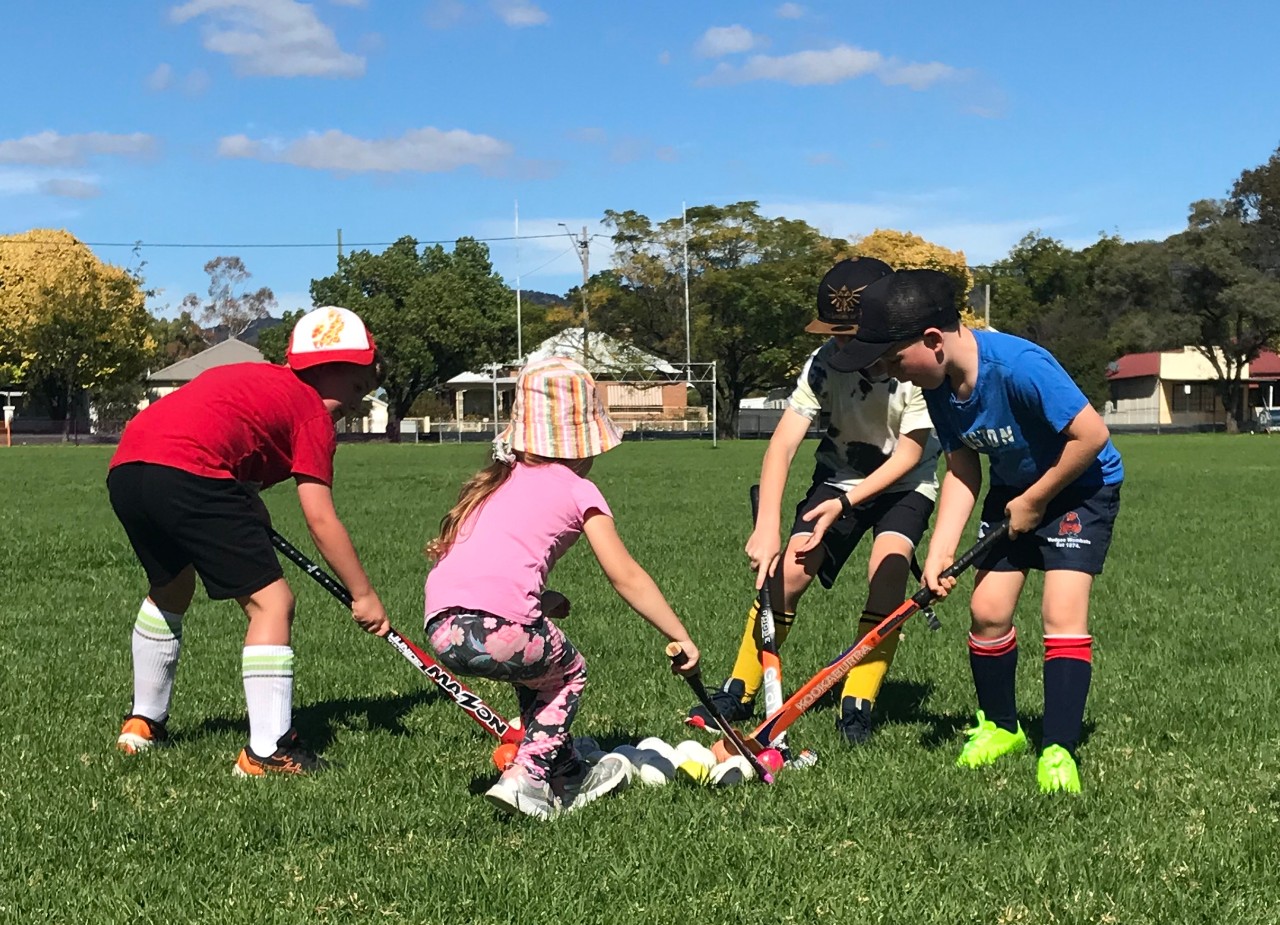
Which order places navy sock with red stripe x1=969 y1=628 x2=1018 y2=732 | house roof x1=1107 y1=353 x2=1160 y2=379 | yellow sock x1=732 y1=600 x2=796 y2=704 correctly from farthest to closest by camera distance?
house roof x1=1107 y1=353 x2=1160 y2=379, yellow sock x1=732 y1=600 x2=796 y2=704, navy sock with red stripe x1=969 y1=628 x2=1018 y2=732

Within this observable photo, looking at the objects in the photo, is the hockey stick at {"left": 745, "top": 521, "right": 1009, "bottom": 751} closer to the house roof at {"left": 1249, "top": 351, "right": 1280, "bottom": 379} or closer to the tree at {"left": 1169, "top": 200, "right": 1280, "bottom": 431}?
the tree at {"left": 1169, "top": 200, "right": 1280, "bottom": 431}

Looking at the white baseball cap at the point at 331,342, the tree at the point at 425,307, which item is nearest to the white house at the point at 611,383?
the tree at the point at 425,307

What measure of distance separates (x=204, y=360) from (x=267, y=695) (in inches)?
3439

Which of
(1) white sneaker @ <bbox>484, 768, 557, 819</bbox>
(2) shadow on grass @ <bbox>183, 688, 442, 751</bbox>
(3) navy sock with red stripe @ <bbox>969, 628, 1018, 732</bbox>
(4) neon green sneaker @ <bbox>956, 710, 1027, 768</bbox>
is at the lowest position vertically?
(2) shadow on grass @ <bbox>183, 688, 442, 751</bbox>

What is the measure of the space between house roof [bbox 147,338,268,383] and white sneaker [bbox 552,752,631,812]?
81.8 metres

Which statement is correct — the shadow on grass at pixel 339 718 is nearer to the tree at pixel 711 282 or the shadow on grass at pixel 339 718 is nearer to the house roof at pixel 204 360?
the tree at pixel 711 282

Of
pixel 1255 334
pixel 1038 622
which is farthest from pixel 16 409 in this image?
pixel 1038 622

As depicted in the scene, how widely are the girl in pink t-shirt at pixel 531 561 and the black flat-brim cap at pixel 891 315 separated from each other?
0.79 meters

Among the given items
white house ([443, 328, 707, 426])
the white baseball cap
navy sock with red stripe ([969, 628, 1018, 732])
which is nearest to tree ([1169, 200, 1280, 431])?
white house ([443, 328, 707, 426])

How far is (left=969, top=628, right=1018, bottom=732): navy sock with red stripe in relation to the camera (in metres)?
4.98

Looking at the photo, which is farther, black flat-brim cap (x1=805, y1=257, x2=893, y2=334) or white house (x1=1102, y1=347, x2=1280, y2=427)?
white house (x1=1102, y1=347, x2=1280, y2=427)

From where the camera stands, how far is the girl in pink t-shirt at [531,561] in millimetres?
4094

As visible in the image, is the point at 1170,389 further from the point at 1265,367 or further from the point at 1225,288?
the point at 1225,288

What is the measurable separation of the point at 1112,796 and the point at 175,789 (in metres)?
3.05
